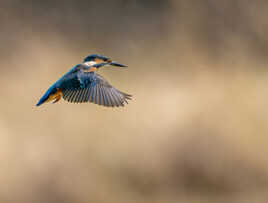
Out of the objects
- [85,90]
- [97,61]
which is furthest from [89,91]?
[97,61]

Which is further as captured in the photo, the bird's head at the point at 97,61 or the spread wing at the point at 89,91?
the bird's head at the point at 97,61

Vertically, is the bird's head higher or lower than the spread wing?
higher

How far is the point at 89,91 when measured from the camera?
59.5 inches

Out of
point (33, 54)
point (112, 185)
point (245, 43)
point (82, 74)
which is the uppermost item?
point (245, 43)

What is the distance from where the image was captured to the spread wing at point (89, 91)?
1.47 meters

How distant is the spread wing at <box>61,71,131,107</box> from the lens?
4.83ft

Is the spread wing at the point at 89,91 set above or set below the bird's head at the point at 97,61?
below

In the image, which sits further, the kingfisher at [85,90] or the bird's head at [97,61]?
the bird's head at [97,61]

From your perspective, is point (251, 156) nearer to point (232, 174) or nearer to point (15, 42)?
point (232, 174)

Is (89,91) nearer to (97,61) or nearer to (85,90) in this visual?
(85,90)

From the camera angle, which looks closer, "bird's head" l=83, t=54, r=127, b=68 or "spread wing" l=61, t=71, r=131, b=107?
"spread wing" l=61, t=71, r=131, b=107

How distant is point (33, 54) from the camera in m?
3.17

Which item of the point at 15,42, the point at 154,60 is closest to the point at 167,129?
the point at 154,60

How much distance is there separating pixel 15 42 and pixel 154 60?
32.6 inches
